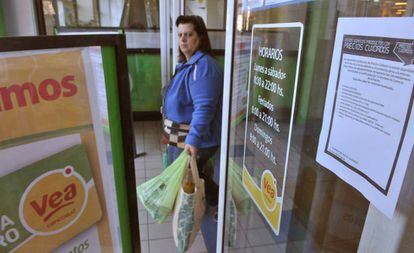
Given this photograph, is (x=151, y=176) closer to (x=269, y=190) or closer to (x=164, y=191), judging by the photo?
(x=164, y=191)

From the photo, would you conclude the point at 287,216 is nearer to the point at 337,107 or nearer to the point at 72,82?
the point at 337,107

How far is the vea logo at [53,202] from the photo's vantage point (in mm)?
735

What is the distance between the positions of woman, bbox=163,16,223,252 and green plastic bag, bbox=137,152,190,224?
15cm

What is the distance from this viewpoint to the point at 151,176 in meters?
3.05

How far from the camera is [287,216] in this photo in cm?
121

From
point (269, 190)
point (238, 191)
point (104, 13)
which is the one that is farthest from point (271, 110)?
point (104, 13)

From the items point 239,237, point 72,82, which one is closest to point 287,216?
point 239,237

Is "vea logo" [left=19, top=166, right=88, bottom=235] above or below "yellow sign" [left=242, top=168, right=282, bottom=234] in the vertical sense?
above

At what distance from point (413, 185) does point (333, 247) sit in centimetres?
70

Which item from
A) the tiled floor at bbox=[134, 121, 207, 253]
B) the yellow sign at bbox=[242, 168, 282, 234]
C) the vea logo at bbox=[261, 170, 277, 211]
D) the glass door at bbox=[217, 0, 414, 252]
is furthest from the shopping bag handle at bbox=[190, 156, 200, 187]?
the tiled floor at bbox=[134, 121, 207, 253]

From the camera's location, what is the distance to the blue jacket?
1.78m

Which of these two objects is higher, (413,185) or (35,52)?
(35,52)

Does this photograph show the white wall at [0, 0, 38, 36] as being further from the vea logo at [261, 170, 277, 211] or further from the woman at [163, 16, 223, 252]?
the vea logo at [261, 170, 277, 211]

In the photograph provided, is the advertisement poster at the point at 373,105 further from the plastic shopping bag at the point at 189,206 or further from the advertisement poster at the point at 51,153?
the plastic shopping bag at the point at 189,206
